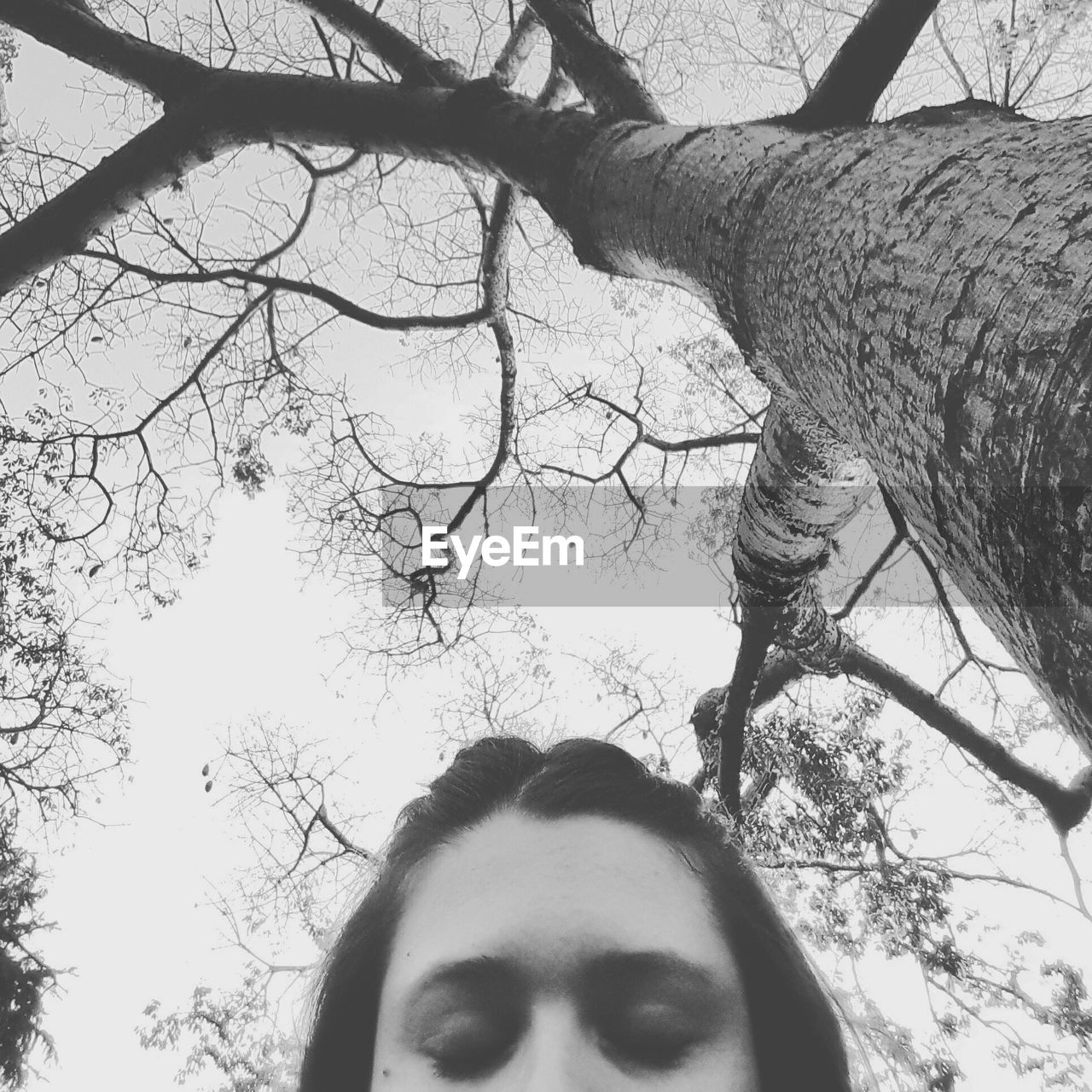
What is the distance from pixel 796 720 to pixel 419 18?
5.22 metres

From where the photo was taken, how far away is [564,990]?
1365 mm

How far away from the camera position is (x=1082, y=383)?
609mm

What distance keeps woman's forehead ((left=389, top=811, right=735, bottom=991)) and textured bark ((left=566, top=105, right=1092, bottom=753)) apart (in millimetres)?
975

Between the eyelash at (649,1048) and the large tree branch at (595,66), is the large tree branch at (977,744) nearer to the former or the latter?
the large tree branch at (595,66)

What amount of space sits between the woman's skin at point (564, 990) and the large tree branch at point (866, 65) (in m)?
1.73

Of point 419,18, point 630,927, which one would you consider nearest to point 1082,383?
point 630,927

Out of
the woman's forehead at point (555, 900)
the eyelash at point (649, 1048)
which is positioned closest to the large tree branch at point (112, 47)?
the woman's forehead at point (555, 900)

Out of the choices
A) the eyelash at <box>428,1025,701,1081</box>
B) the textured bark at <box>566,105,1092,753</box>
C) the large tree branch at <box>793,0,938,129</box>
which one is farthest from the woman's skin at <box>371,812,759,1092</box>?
the large tree branch at <box>793,0,938,129</box>

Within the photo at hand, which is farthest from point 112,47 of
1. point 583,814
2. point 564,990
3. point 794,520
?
→ point 564,990

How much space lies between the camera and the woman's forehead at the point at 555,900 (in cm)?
143

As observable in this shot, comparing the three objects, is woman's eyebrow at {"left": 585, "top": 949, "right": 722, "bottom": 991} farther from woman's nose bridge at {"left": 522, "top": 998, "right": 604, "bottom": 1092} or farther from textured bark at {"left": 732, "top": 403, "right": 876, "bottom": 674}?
textured bark at {"left": 732, "top": 403, "right": 876, "bottom": 674}

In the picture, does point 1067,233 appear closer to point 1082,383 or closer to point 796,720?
point 1082,383

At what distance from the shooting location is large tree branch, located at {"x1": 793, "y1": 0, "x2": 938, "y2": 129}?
1636 millimetres

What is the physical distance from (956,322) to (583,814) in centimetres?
143
